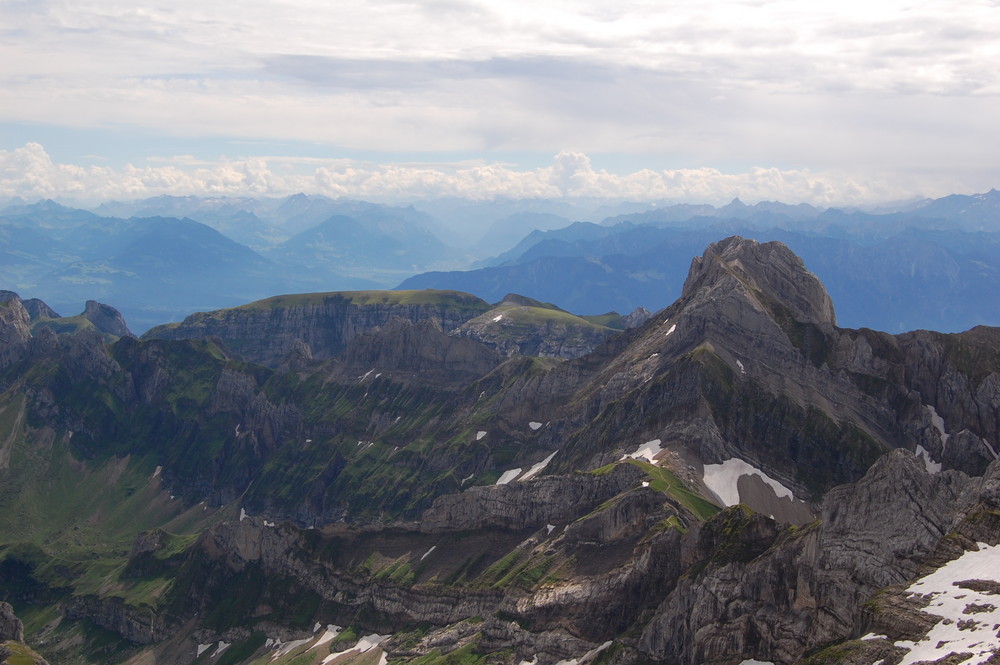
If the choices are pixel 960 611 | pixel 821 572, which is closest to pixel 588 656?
pixel 821 572

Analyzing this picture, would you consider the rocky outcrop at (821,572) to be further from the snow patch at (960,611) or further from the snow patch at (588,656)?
the snow patch at (588,656)

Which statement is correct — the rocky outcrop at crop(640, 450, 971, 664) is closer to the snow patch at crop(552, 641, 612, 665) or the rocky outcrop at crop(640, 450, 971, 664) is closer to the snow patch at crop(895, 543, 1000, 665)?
the snow patch at crop(895, 543, 1000, 665)

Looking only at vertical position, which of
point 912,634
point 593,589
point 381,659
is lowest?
point 381,659

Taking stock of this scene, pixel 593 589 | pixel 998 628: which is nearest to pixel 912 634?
pixel 998 628

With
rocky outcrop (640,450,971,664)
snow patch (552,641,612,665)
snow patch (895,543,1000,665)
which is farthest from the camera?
snow patch (552,641,612,665)

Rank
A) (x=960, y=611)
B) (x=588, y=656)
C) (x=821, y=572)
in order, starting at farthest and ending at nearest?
(x=588, y=656) → (x=821, y=572) → (x=960, y=611)

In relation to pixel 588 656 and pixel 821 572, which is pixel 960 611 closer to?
pixel 821 572

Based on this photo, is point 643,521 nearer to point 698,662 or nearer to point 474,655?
point 474,655

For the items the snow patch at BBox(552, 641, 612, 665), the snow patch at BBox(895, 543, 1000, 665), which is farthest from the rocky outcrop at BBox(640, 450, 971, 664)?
the snow patch at BBox(552, 641, 612, 665)
